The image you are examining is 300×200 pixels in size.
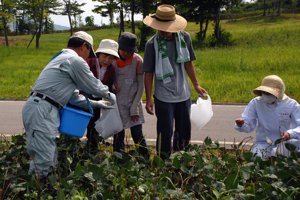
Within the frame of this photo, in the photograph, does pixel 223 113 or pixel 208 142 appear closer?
pixel 208 142

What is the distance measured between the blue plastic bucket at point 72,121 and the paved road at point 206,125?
2.67 m

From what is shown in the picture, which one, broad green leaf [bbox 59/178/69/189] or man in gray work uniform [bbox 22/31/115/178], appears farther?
man in gray work uniform [bbox 22/31/115/178]

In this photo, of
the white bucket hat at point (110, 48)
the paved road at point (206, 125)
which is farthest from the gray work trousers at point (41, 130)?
the paved road at point (206, 125)

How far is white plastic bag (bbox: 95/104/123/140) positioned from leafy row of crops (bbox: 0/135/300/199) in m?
0.54

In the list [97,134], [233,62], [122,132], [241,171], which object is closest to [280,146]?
[241,171]

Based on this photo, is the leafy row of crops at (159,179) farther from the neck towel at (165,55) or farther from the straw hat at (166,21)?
the straw hat at (166,21)

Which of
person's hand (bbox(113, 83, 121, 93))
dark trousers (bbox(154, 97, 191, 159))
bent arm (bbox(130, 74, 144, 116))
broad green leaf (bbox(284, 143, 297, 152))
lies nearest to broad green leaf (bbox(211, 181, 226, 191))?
broad green leaf (bbox(284, 143, 297, 152))

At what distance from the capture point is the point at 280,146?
3.15 meters

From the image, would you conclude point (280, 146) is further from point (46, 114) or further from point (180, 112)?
point (46, 114)

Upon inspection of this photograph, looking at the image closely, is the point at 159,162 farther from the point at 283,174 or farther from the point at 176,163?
the point at 283,174

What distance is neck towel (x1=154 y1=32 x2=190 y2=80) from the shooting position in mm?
3416

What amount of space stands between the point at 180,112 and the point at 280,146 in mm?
1109

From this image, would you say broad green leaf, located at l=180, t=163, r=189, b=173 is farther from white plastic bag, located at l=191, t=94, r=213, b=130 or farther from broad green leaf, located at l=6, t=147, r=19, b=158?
broad green leaf, located at l=6, t=147, r=19, b=158

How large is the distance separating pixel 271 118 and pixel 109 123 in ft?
6.02
